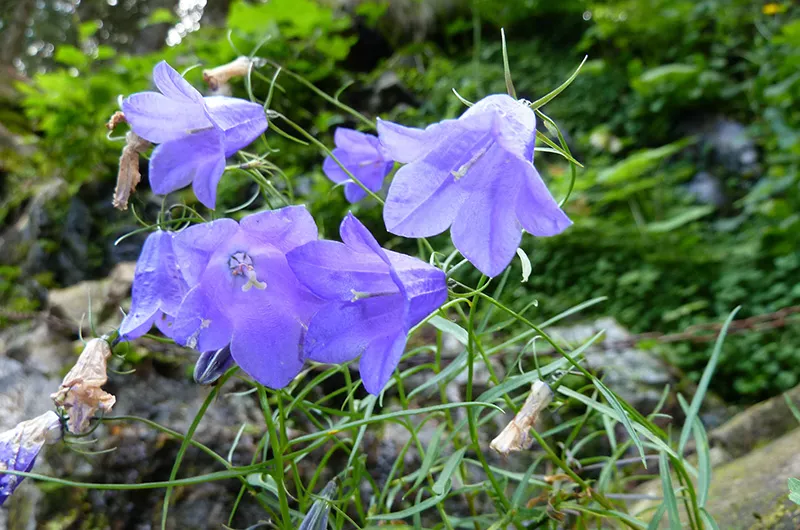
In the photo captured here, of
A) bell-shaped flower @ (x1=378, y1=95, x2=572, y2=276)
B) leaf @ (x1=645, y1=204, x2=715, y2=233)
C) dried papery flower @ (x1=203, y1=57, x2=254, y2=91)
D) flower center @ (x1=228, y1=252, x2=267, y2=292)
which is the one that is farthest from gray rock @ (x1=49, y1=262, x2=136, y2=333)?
leaf @ (x1=645, y1=204, x2=715, y2=233)

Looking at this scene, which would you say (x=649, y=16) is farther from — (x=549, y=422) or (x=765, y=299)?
(x=549, y=422)

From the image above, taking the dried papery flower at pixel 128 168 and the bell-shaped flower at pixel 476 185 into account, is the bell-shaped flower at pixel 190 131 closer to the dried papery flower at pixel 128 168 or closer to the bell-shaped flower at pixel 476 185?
the dried papery flower at pixel 128 168

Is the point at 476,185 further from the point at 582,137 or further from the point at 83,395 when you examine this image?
the point at 582,137

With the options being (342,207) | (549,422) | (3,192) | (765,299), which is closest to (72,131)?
(3,192)

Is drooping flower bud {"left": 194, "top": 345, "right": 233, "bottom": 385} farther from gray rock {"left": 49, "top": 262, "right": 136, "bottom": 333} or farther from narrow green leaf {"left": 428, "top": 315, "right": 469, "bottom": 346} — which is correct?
gray rock {"left": 49, "top": 262, "right": 136, "bottom": 333}

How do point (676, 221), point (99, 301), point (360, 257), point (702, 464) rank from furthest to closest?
point (676, 221), point (99, 301), point (702, 464), point (360, 257)

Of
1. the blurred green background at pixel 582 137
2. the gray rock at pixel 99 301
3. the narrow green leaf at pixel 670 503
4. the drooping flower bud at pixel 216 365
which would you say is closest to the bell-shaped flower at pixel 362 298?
Answer: the drooping flower bud at pixel 216 365

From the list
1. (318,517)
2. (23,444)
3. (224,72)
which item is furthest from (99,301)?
(318,517)
